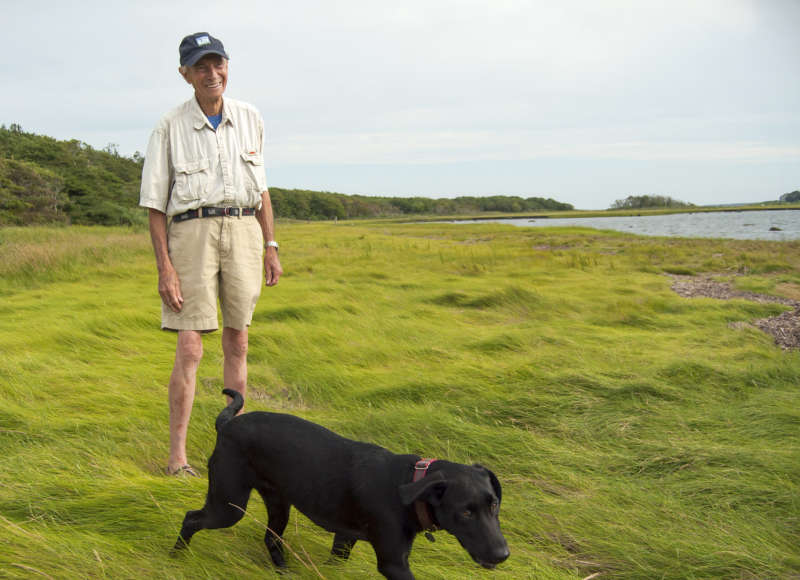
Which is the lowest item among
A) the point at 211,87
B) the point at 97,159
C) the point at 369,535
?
the point at 369,535

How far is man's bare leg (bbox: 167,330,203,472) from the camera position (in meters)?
3.20

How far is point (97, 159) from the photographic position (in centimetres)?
6500

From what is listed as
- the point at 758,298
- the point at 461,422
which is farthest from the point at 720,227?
the point at 461,422

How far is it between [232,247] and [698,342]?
5.64 meters

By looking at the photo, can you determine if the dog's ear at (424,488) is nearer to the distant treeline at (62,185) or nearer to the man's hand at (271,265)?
the man's hand at (271,265)

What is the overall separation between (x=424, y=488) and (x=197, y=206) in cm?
222

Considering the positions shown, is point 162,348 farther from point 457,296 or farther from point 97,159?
point 97,159

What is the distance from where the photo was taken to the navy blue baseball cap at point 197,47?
3033 millimetres

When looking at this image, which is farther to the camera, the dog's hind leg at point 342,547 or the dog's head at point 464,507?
the dog's hind leg at point 342,547

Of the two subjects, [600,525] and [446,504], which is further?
[600,525]

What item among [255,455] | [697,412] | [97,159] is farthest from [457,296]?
[97,159]

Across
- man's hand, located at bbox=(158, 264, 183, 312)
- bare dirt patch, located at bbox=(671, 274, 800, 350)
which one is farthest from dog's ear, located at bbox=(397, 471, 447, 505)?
bare dirt patch, located at bbox=(671, 274, 800, 350)

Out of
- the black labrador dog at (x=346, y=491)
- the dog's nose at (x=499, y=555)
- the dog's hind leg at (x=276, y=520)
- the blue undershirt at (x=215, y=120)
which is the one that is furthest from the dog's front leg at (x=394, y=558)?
the blue undershirt at (x=215, y=120)

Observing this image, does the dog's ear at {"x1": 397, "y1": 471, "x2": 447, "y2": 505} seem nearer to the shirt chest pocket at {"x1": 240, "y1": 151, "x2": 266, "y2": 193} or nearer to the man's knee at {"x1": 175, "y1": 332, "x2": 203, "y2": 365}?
the man's knee at {"x1": 175, "y1": 332, "x2": 203, "y2": 365}
